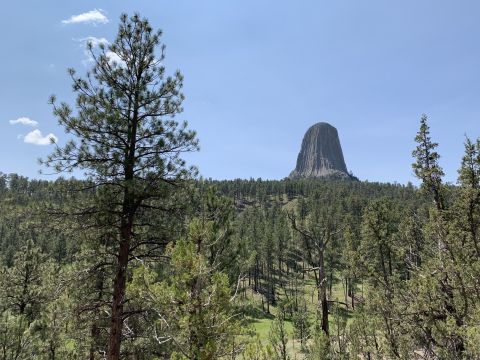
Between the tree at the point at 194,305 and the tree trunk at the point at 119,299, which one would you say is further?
the tree trunk at the point at 119,299

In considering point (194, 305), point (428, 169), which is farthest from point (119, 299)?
point (428, 169)

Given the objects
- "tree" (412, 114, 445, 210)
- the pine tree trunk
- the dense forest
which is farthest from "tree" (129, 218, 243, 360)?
"tree" (412, 114, 445, 210)

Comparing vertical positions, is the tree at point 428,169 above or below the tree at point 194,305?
above

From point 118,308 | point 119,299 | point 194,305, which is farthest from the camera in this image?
point 119,299

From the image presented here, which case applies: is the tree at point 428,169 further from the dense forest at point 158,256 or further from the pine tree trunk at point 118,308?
the pine tree trunk at point 118,308

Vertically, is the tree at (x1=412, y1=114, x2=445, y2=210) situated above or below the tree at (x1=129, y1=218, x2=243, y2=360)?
above

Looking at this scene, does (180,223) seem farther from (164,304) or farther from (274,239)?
(274,239)

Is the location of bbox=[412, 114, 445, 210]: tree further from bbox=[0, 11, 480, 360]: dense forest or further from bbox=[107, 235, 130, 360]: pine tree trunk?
bbox=[107, 235, 130, 360]: pine tree trunk

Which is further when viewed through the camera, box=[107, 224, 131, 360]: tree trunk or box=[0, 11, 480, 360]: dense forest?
box=[107, 224, 131, 360]: tree trunk

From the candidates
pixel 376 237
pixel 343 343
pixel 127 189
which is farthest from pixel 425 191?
pixel 376 237

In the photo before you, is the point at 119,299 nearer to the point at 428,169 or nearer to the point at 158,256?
the point at 158,256

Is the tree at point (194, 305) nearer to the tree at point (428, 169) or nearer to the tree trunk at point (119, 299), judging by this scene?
the tree trunk at point (119, 299)

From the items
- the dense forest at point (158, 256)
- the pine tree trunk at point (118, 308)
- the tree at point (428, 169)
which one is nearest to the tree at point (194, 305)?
the dense forest at point (158, 256)

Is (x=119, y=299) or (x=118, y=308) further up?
(x=119, y=299)
